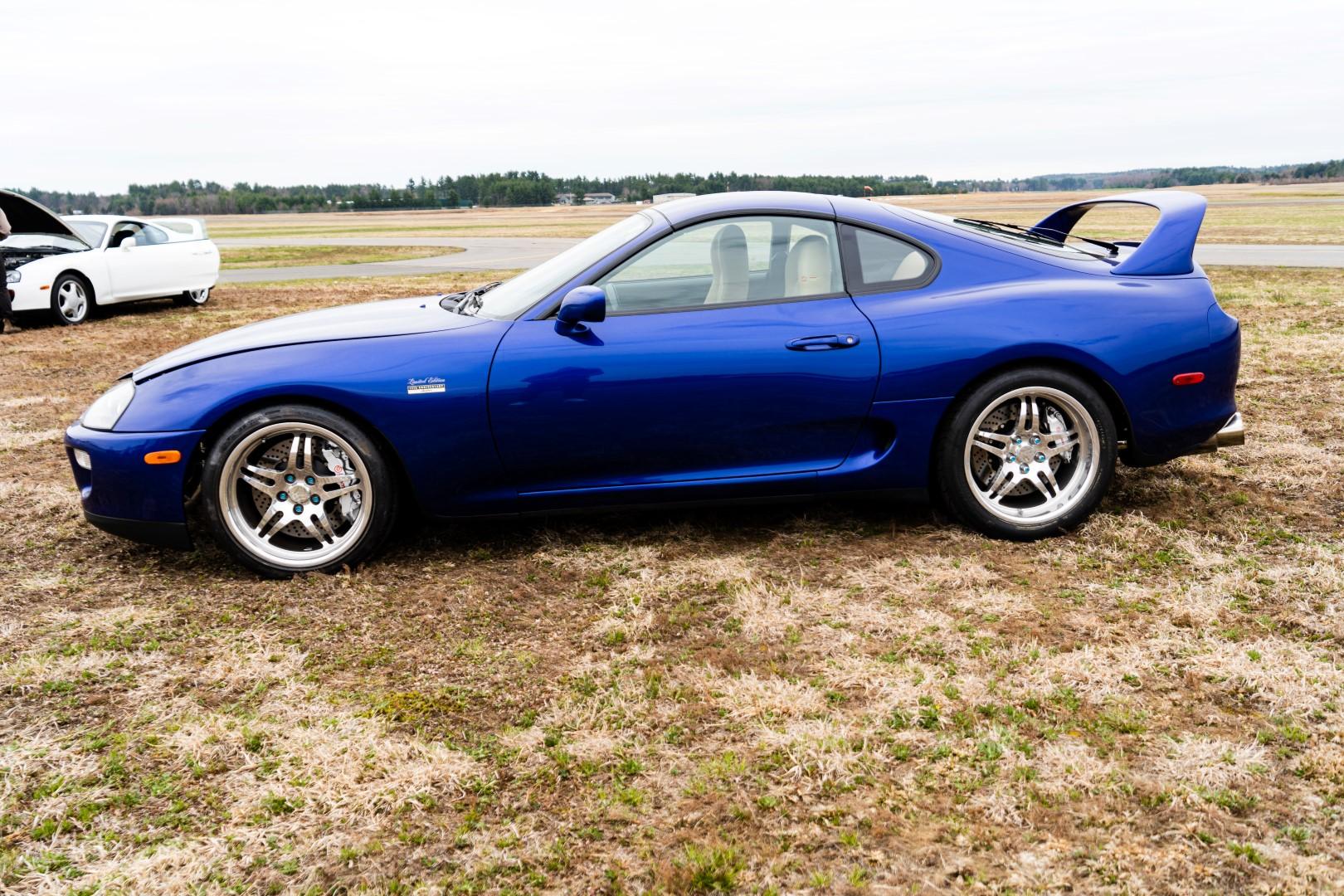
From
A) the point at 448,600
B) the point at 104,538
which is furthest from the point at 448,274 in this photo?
the point at 448,600

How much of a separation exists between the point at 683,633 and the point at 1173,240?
2.70m

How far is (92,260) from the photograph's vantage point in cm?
1269

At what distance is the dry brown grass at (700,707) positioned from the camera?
237 cm

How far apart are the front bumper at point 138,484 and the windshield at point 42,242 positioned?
972cm

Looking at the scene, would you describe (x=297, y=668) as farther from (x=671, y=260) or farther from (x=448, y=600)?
(x=671, y=260)

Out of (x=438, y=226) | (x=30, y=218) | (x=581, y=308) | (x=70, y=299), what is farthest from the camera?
(x=438, y=226)

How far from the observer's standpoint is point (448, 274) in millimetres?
18547

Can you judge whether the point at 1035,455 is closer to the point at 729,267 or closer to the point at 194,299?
the point at 729,267

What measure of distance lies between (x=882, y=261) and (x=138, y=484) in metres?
3.09

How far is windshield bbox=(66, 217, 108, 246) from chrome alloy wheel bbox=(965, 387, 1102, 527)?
12.5 meters

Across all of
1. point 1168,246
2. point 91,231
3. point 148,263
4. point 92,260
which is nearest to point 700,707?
point 1168,246

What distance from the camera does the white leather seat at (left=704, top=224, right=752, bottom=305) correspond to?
13.7 feet

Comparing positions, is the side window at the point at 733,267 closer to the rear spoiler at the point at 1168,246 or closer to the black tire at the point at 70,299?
the rear spoiler at the point at 1168,246

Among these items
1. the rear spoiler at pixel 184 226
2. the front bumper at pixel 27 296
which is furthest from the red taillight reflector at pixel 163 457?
the rear spoiler at pixel 184 226
